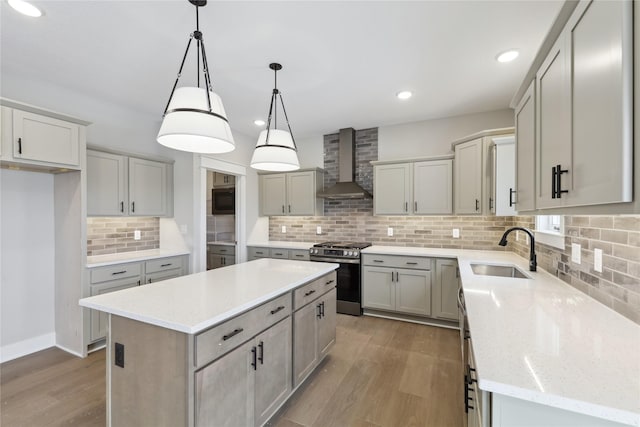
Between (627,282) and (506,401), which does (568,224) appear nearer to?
(627,282)

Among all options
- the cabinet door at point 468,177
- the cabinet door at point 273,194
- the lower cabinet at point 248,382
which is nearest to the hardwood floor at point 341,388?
the lower cabinet at point 248,382

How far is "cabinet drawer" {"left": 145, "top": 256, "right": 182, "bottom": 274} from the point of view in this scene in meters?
3.33

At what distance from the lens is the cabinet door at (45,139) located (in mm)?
2379

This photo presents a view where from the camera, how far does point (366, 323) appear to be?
360cm

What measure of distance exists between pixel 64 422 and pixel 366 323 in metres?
Answer: 2.91

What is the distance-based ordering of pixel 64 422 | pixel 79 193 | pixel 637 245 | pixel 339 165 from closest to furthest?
pixel 637 245 → pixel 64 422 → pixel 79 193 → pixel 339 165

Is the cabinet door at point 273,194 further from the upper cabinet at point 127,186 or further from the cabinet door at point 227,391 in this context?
the cabinet door at point 227,391

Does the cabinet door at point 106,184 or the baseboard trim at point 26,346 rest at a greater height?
the cabinet door at point 106,184

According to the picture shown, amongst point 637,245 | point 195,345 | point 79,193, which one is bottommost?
point 195,345

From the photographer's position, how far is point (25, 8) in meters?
1.83

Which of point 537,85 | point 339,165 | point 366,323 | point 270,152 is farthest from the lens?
point 339,165

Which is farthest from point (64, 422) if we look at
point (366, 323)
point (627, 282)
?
point (627, 282)

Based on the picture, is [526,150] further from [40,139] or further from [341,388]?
[40,139]

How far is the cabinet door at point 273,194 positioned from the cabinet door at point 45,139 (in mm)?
2638
